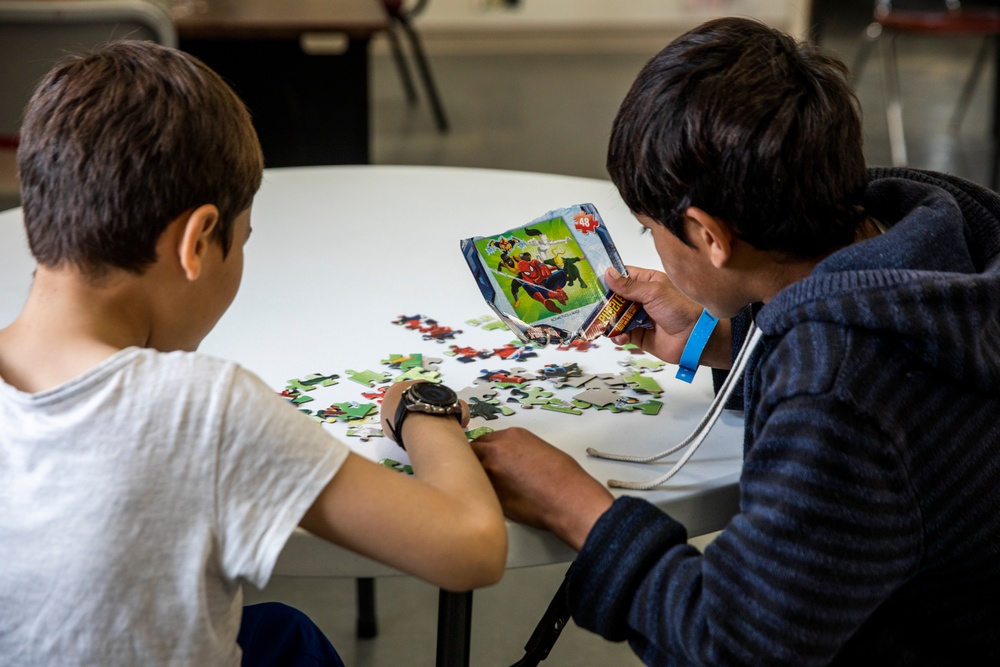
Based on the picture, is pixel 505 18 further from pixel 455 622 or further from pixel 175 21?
pixel 455 622

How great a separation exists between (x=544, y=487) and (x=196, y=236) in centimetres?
37

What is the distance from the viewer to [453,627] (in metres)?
1.10

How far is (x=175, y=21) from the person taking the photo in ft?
10.5

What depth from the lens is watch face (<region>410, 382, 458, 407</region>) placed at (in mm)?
1014

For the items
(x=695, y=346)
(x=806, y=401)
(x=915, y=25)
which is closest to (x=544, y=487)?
(x=806, y=401)

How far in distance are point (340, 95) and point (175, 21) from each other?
573 millimetres

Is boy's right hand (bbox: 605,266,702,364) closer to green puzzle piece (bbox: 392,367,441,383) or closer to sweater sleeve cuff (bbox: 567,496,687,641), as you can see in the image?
green puzzle piece (bbox: 392,367,441,383)

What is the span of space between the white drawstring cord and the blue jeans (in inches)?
14.9

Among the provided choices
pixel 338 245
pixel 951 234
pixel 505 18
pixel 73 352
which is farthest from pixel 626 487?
pixel 505 18

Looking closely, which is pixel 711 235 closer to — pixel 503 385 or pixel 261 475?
pixel 503 385

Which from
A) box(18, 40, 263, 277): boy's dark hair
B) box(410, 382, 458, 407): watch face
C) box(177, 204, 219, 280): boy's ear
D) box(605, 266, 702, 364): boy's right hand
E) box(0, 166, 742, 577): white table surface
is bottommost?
box(0, 166, 742, 577): white table surface

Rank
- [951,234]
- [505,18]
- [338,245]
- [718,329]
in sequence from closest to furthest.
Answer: [951,234] → [718,329] → [338,245] → [505,18]

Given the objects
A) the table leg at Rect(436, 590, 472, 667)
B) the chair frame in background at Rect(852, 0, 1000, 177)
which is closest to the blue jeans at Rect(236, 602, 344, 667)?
the table leg at Rect(436, 590, 472, 667)

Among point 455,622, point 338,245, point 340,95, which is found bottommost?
point 340,95
